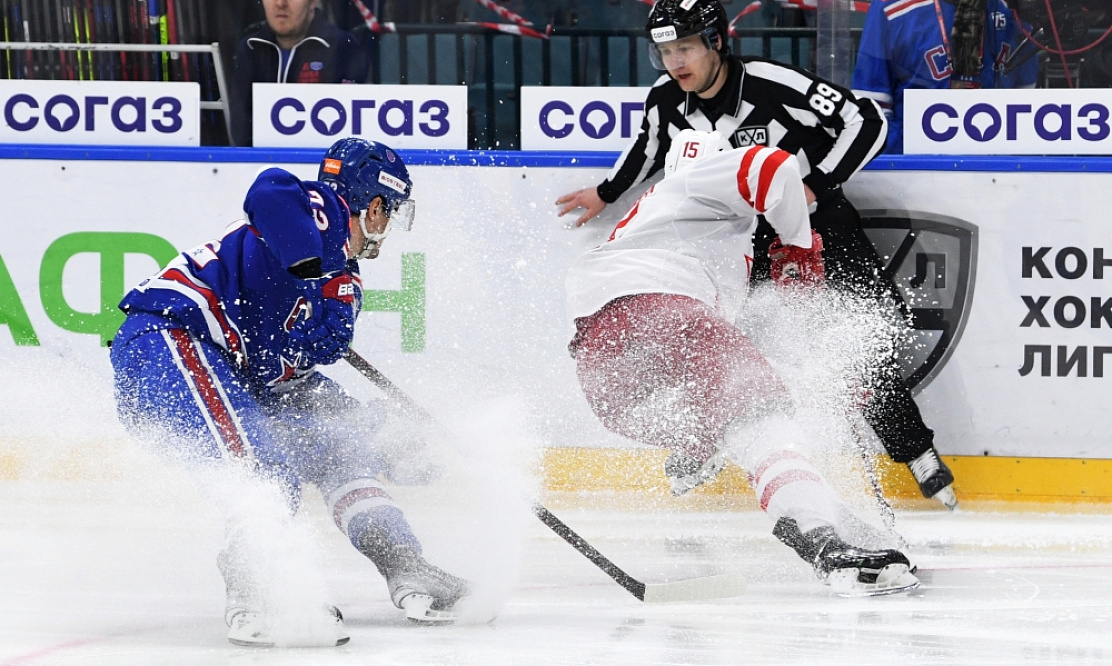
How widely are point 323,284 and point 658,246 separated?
88 cm

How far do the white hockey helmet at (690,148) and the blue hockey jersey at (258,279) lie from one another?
3.13 ft

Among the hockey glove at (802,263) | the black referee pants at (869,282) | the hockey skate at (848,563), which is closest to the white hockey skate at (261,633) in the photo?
the hockey skate at (848,563)

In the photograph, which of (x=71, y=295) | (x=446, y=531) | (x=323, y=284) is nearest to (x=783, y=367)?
(x=446, y=531)

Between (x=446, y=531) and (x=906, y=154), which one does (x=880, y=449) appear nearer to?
(x=906, y=154)

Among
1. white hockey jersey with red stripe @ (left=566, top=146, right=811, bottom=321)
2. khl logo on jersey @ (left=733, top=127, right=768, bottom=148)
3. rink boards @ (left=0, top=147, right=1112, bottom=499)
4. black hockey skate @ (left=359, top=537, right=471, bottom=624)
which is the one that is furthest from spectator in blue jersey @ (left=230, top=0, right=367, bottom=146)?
black hockey skate @ (left=359, top=537, right=471, bottom=624)

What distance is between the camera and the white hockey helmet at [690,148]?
3162 mm

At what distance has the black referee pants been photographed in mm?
3475

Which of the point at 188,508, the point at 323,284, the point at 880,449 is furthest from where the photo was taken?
the point at 880,449

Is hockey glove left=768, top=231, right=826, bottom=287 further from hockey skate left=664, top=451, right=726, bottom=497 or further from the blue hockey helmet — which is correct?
the blue hockey helmet

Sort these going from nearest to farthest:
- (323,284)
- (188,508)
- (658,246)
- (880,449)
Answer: (323,284) → (658,246) → (188,508) → (880,449)

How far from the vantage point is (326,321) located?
2477 millimetres

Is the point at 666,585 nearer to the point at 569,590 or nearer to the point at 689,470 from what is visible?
the point at 569,590

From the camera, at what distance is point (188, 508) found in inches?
133

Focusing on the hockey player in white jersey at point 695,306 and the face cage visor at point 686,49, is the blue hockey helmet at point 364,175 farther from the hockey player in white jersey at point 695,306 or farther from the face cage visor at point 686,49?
the face cage visor at point 686,49
